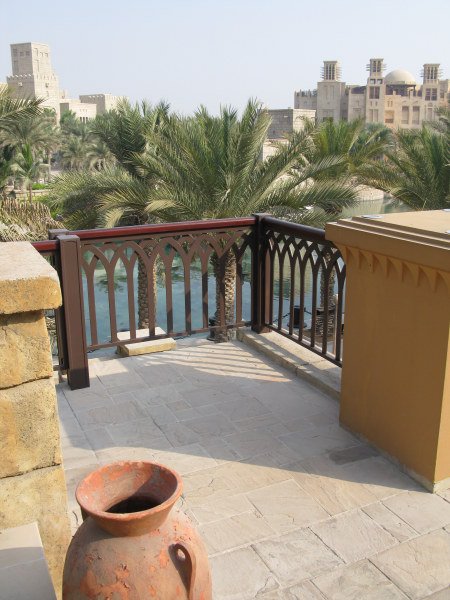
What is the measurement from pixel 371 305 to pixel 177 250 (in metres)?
1.94

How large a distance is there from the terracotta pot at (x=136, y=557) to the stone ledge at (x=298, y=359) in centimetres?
247

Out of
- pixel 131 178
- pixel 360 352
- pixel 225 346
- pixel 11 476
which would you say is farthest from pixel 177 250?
pixel 131 178

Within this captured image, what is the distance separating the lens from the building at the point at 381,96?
3720 inches

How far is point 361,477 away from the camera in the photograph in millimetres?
3176

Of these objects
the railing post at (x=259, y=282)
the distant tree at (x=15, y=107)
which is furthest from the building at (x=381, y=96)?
the railing post at (x=259, y=282)

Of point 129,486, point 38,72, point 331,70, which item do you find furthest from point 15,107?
point 38,72

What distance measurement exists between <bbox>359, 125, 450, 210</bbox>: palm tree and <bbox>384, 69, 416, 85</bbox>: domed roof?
99.9 metres

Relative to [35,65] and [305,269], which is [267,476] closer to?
[305,269]

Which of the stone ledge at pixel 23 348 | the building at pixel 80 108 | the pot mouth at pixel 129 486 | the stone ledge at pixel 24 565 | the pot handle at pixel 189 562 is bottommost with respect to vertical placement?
the stone ledge at pixel 24 565

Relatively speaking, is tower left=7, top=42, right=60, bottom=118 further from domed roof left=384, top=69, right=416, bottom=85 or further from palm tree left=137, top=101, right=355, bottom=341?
palm tree left=137, top=101, right=355, bottom=341

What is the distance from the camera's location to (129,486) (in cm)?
196

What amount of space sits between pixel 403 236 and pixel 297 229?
1.65m

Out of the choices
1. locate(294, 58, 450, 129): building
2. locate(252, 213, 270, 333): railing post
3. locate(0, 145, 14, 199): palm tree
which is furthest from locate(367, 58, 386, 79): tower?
locate(252, 213, 270, 333): railing post

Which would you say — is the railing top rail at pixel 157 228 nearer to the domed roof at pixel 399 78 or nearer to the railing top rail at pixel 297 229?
the railing top rail at pixel 297 229
